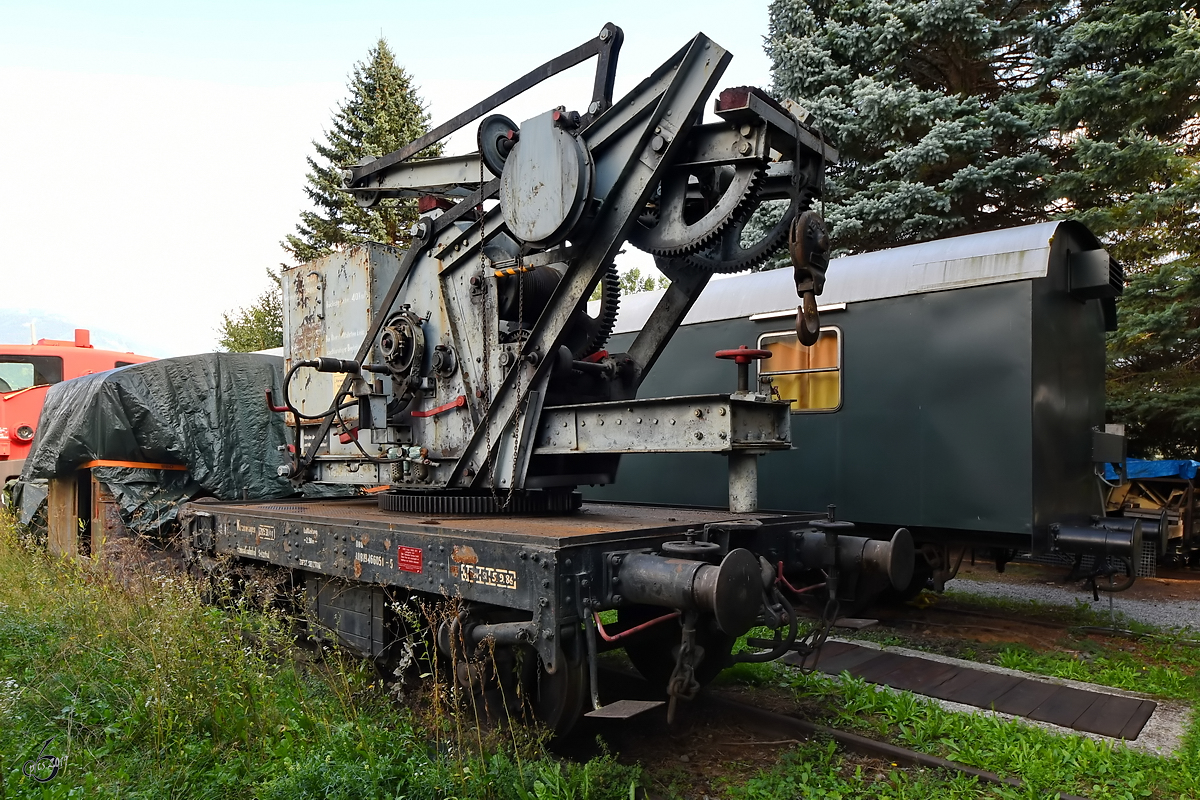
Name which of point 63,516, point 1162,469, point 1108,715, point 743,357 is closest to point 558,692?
point 743,357

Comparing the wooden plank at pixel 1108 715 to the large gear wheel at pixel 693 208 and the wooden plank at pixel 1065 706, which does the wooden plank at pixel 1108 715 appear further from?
the large gear wheel at pixel 693 208

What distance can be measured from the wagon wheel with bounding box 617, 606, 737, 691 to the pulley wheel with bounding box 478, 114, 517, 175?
2.79 meters

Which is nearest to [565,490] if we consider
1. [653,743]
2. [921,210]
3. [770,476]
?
[653,743]

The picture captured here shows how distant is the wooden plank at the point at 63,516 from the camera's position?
8398mm

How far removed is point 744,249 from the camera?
4898mm

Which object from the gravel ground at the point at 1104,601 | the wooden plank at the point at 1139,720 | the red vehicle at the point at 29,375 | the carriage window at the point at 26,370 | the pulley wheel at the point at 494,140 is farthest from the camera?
the carriage window at the point at 26,370

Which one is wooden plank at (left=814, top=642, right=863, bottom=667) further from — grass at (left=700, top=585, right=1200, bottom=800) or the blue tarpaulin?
the blue tarpaulin

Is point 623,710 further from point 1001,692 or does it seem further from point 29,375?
point 29,375

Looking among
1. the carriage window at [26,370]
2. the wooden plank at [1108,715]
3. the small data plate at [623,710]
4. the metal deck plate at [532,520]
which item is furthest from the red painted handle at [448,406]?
the carriage window at [26,370]

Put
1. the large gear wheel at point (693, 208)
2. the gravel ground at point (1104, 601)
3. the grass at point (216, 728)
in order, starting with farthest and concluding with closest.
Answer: the gravel ground at point (1104, 601), the large gear wheel at point (693, 208), the grass at point (216, 728)

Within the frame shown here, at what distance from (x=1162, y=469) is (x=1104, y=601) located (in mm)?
2823

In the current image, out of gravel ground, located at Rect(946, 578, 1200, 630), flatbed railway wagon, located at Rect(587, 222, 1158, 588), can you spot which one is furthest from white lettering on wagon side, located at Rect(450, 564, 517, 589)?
gravel ground, located at Rect(946, 578, 1200, 630)

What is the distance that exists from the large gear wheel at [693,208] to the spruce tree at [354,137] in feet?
73.1

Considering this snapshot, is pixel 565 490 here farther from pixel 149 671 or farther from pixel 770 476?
pixel 770 476
